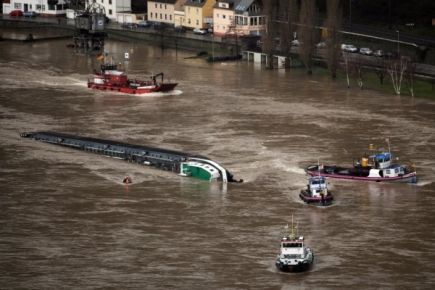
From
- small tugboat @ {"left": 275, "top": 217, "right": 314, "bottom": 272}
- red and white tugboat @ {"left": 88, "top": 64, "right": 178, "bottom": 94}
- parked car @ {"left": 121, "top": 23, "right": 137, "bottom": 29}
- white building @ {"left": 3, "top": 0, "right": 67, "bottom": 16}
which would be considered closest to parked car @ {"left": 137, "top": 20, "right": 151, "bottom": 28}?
parked car @ {"left": 121, "top": 23, "right": 137, "bottom": 29}

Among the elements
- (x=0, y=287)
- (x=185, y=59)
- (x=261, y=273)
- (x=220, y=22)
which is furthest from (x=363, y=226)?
(x=220, y=22)

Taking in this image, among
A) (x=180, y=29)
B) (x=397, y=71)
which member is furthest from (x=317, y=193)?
(x=180, y=29)

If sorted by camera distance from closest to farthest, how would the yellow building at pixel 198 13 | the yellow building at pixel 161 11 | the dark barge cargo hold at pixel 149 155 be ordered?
the dark barge cargo hold at pixel 149 155
the yellow building at pixel 198 13
the yellow building at pixel 161 11

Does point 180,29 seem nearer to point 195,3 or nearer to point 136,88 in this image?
point 195,3

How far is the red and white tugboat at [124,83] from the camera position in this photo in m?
26.9

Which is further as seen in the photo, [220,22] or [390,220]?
[220,22]

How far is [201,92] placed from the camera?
26516 mm

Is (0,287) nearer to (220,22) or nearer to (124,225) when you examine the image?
(124,225)

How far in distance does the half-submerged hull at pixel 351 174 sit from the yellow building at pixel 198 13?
17085 mm

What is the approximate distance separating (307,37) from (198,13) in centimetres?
730

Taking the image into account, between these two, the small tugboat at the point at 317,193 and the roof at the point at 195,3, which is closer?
the small tugboat at the point at 317,193

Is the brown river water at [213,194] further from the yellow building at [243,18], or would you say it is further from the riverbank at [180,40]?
the yellow building at [243,18]

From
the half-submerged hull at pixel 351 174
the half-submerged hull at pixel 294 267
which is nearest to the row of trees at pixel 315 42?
the half-submerged hull at pixel 351 174

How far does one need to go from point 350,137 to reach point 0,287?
8533mm
